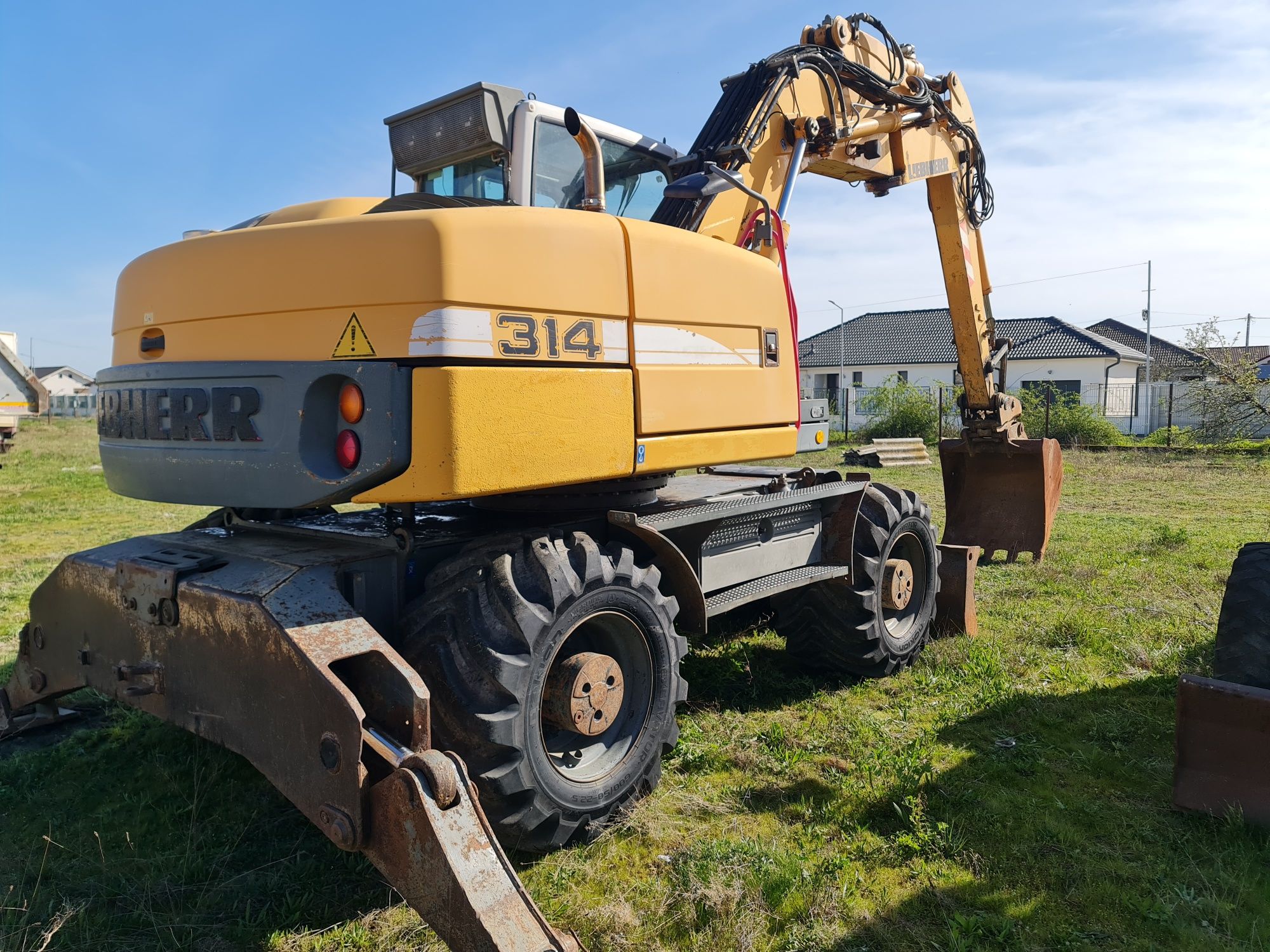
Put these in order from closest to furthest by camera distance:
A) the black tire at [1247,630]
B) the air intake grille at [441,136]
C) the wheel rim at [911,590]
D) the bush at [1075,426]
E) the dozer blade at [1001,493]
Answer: the black tire at [1247,630]
the air intake grille at [441,136]
the wheel rim at [911,590]
the dozer blade at [1001,493]
the bush at [1075,426]

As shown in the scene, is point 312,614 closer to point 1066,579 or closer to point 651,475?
point 651,475

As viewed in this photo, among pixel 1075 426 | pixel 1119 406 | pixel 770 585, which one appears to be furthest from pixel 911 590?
pixel 1119 406

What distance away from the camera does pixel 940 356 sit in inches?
1829

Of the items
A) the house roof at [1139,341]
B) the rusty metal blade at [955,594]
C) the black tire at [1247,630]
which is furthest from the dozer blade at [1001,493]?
the house roof at [1139,341]

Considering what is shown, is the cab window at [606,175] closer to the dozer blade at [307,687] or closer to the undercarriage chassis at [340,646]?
the undercarriage chassis at [340,646]

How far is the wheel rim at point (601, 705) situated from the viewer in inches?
141

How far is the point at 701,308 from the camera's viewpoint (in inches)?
161

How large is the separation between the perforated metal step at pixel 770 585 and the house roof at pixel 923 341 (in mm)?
39150

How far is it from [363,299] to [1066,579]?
23.0 feet

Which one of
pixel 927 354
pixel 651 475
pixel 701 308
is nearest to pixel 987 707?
pixel 651 475

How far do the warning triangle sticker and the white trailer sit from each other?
75.3 feet

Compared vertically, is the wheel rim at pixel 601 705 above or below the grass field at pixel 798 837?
above

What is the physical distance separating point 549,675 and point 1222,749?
2.72 metres

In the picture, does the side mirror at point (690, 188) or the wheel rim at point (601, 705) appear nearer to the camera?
the wheel rim at point (601, 705)
